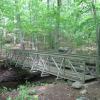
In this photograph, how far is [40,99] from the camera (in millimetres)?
8586

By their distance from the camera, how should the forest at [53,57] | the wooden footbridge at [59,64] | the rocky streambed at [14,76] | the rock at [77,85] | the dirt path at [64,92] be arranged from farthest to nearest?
the rocky streambed at [14,76], the wooden footbridge at [59,64], the forest at [53,57], the rock at [77,85], the dirt path at [64,92]

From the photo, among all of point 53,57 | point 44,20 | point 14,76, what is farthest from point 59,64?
point 44,20

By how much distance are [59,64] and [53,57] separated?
61 cm

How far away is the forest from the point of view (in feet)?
30.2

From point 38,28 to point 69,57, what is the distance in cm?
1063

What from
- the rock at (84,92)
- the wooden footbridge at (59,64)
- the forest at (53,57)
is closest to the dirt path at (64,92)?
the forest at (53,57)

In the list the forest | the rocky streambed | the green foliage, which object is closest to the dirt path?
the forest

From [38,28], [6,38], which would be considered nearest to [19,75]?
[38,28]

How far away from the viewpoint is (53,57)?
11727 millimetres

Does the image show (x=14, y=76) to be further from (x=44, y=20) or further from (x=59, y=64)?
(x=59, y=64)

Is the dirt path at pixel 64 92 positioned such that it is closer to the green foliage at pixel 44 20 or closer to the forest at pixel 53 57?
the forest at pixel 53 57

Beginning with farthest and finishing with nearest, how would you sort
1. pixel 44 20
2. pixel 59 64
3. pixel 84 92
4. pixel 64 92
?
pixel 44 20 → pixel 59 64 → pixel 64 92 → pixel 84 92

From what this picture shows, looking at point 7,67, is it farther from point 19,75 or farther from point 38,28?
point 38,28

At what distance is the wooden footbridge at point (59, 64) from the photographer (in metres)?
10.0
